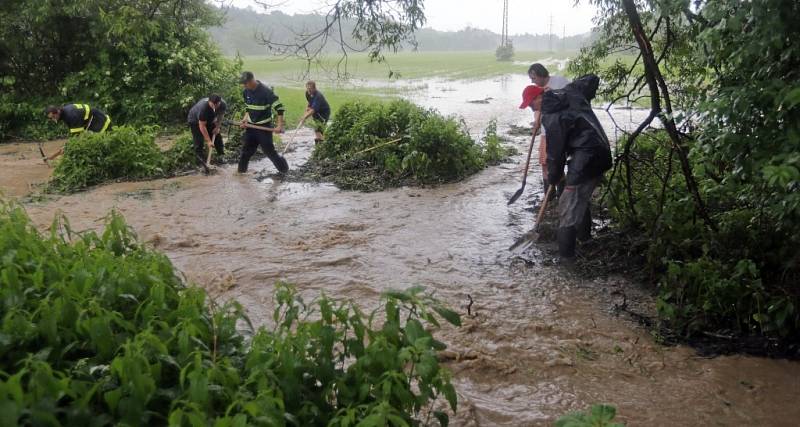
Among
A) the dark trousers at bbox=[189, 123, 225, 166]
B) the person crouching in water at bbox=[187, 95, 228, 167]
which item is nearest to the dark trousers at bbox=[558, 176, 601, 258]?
the person crouching in water at bbox=[187, 95, 228, 167]

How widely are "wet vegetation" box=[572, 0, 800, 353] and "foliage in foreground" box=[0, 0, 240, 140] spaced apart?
12785 millimetres

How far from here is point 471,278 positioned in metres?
6.11

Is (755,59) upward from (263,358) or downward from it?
upward

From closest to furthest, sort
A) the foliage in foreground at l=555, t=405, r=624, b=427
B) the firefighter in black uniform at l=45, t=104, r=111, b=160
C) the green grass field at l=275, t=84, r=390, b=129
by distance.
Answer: the foliage in foreground at l=555, t=405, r=624, b=427 → the firefighter in black uniform at l=45, t=104, r=111, b=160 → the green grass field at l=275, t=84, r=390, b=129

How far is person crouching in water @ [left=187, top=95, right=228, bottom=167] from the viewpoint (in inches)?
412

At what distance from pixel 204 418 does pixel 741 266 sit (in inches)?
160

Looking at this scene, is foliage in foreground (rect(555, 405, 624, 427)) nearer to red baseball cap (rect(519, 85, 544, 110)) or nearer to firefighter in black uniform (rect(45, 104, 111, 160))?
red baseball cap (rect(519, 85, 544, 110))

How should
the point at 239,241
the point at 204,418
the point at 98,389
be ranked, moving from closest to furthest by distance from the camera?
the point at 204,418
the point at 98,389
the point at 239,241

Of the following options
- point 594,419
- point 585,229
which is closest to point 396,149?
point 585,229

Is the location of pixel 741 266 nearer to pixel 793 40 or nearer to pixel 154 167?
pixel 793 40

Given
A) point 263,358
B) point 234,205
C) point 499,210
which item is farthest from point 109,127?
point 263,358

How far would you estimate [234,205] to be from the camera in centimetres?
891

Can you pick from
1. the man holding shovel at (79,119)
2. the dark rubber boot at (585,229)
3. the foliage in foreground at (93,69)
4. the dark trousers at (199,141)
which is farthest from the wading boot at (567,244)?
the foliage in foreground at (93,69)

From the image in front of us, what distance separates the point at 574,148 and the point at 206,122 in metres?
7.01
